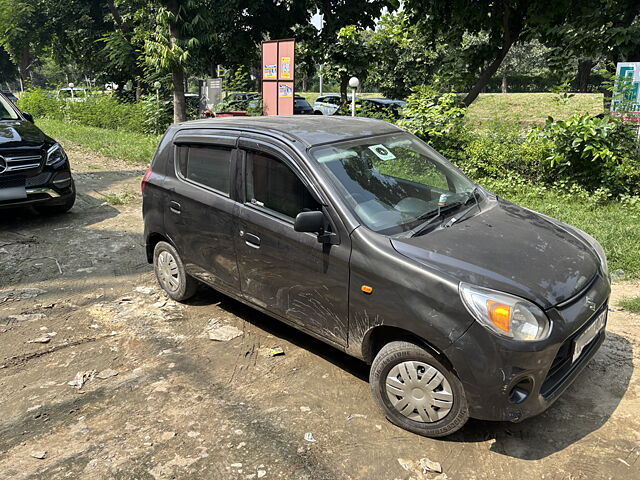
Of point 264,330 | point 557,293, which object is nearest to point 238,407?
point 264,330

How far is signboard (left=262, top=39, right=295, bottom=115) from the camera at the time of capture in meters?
12.8

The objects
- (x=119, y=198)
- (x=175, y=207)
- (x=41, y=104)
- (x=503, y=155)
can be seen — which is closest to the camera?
(x=175, y=207)

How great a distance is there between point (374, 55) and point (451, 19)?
5.30 meters

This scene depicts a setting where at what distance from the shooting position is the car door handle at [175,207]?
15.0 feet

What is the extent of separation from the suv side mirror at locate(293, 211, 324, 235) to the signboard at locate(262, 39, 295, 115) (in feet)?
33.6

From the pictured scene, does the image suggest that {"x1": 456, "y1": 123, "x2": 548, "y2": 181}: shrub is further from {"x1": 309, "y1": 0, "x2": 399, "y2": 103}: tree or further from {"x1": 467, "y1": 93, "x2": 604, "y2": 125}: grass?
{"x1": 467, "y1": 93, "x2": 604, "y2": 125}: grass

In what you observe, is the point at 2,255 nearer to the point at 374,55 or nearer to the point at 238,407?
the point at 238,407

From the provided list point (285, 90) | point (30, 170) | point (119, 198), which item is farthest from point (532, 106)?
point (30, 170)

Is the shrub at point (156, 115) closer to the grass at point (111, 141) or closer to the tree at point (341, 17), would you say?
the grass at point (111, 141)

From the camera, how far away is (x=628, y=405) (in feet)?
11.1

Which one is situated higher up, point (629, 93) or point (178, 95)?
point (629, 93)

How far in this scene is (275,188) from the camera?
12.5 ft

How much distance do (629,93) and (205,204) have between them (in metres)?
6.92

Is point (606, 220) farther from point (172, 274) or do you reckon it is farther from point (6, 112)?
point (6, 112)
